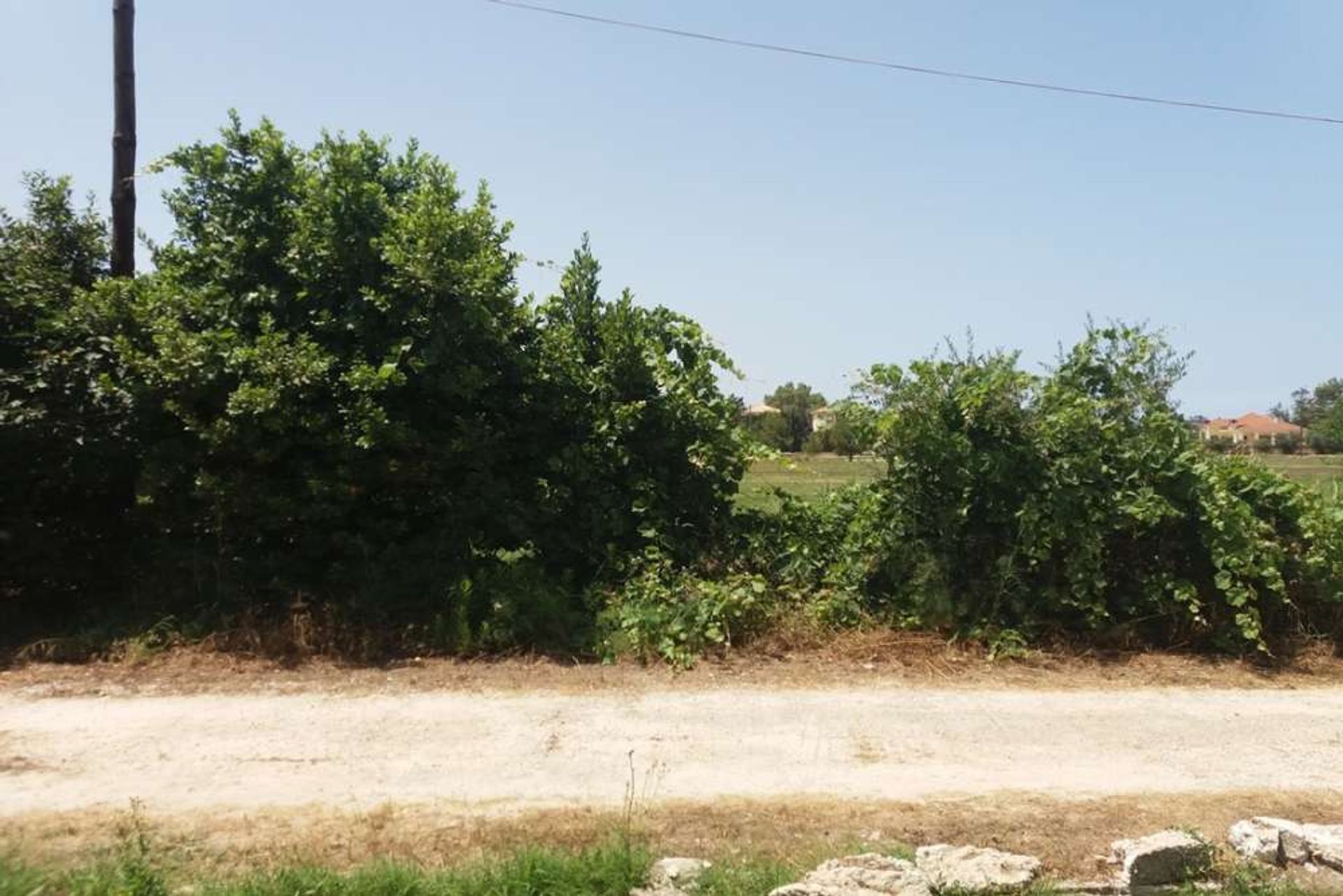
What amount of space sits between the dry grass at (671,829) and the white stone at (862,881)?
1.21 ft

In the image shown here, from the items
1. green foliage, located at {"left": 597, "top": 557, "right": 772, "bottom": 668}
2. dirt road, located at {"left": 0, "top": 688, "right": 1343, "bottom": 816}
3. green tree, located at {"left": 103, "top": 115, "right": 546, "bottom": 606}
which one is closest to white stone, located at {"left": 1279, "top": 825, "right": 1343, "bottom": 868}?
dirt road, located at {"left": 0, "top": 688, "right": 1343, "bottom": 816}

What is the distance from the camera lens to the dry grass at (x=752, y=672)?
20.8 ft

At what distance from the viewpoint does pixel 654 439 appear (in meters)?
8.38

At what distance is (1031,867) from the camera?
3869mm

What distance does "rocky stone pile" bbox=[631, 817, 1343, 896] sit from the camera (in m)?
3.65

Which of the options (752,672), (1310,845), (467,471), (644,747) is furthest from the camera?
(467,471)

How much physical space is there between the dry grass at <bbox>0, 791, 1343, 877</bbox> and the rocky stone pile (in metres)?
0.18

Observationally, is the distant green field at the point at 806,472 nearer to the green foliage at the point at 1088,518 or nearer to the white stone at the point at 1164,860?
the green foliage at the point at 1088,518

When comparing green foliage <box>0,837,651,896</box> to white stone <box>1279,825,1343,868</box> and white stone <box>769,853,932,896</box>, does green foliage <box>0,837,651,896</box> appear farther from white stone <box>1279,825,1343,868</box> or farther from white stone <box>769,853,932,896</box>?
white stone <box>1279,825,1343,868</box>

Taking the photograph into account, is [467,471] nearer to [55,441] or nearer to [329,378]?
[329,378]

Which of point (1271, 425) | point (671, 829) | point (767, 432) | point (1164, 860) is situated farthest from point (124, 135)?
point (1271, 425)

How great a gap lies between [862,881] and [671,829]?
40.4 inches

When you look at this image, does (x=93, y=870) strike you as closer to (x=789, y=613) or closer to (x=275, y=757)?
(x=275, y=757)

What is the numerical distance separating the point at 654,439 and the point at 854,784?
163 inches
